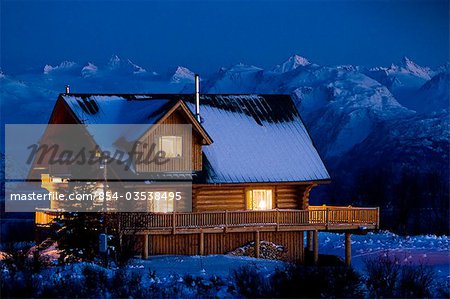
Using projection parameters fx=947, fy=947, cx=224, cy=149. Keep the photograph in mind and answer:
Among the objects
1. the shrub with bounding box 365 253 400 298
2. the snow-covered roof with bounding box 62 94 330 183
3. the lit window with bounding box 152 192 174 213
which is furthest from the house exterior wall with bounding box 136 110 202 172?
the shrub with bounding box 365 253 400 298

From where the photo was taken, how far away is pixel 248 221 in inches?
1777

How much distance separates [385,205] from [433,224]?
41.6 ft

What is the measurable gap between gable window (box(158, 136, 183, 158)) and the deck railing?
3187 millimetres

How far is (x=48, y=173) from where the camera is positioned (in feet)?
160

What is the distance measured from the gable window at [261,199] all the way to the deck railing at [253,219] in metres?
1.89

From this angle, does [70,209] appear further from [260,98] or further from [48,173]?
[260,98]

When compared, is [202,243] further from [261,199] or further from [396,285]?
[396,285]

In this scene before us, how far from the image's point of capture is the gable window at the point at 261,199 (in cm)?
4744

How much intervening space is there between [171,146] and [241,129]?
18.3ft

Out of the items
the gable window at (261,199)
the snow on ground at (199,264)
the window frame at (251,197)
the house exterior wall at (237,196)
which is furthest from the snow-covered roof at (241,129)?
the snow on ground at (199,264)

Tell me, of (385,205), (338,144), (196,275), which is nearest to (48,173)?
(196,275)

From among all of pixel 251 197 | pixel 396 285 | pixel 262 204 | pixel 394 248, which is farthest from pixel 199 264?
pixel 394 248

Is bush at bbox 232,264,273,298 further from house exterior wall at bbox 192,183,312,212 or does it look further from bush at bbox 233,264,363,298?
house exterior wall at bbox 192,183,312,212

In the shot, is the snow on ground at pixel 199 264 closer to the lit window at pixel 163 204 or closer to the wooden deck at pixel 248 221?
the wooden deck at pixel 248 221
